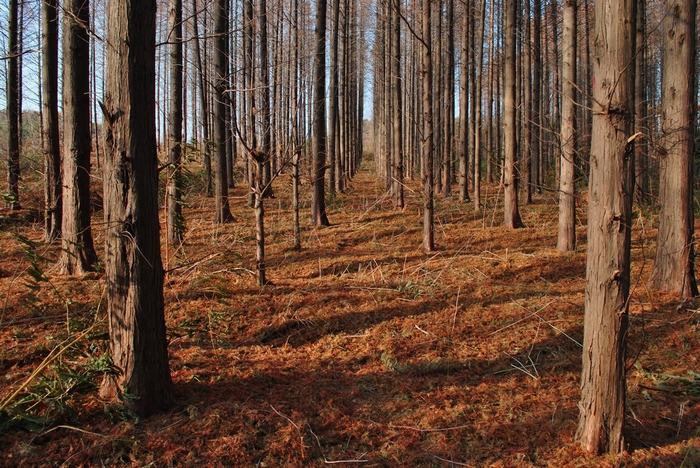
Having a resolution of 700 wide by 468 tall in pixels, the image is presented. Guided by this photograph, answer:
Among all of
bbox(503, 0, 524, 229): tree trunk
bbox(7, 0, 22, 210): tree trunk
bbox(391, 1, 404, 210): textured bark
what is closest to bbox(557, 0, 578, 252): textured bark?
bbox(503, 0, 524, 229): tree trunk

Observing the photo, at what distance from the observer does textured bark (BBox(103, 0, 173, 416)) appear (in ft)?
10.9

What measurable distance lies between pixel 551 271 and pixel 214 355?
4.87 m

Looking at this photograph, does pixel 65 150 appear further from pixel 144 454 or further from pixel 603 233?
pixel 603 233

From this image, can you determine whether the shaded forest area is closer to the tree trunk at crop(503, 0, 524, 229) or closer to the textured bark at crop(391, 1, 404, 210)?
the tree trunk at crop(503, 0, 524, 229)

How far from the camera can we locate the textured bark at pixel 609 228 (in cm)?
290

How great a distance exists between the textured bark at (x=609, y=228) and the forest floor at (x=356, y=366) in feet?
1.08

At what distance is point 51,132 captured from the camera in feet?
28.2

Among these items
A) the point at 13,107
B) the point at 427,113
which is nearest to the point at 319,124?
the point at 427,113

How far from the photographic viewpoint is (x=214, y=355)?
15.5ft

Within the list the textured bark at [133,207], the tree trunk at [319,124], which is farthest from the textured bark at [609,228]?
the tree trunk at [319,124]

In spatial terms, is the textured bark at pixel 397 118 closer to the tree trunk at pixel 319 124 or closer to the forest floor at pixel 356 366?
the tree trunk at pixel 319 124

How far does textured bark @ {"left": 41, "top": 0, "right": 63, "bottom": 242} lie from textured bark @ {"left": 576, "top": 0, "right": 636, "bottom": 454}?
7.71 metres

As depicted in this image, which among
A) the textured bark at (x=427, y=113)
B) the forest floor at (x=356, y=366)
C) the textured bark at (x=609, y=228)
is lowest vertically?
the forest floor at (x=356, y=366)

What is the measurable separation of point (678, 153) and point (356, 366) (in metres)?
4.61
